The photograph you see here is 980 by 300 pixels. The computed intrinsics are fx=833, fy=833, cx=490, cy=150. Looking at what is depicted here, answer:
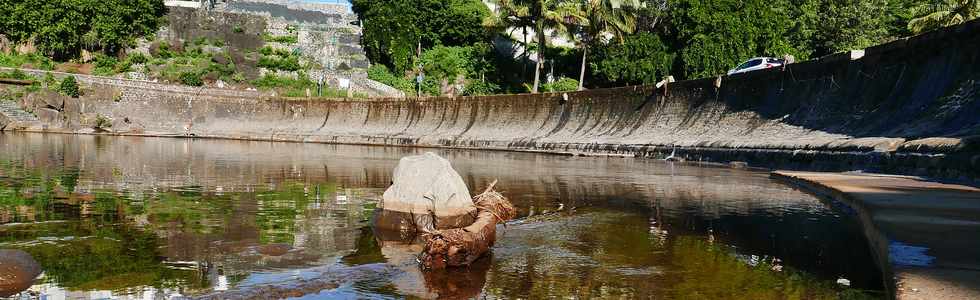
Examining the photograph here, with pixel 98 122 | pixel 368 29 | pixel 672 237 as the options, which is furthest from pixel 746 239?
pixel 368 29

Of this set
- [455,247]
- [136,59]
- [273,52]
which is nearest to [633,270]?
[455,247]

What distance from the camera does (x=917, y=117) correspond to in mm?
17438

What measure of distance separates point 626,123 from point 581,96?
142 inches

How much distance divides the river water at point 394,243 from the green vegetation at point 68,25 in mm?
48470

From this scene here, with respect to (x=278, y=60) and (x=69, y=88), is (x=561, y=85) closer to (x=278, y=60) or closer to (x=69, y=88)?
(x=278, y=60)

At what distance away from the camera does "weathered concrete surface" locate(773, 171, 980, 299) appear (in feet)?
16.1

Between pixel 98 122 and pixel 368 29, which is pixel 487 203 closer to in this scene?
pixel 98 122

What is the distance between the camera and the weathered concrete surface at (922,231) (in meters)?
4.91

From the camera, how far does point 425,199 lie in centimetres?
880

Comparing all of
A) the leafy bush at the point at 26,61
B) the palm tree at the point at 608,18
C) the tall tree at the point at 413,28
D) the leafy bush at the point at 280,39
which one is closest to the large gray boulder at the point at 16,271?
the palm tree at the point at 608,18

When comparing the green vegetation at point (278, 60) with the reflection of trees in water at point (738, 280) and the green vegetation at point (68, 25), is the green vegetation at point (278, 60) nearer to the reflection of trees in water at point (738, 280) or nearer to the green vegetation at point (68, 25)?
the green vegetation at point (68, 25)

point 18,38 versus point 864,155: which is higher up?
point 18,38

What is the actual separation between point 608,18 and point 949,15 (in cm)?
1798

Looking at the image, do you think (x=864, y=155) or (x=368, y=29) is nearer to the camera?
(x=864, y=155)
